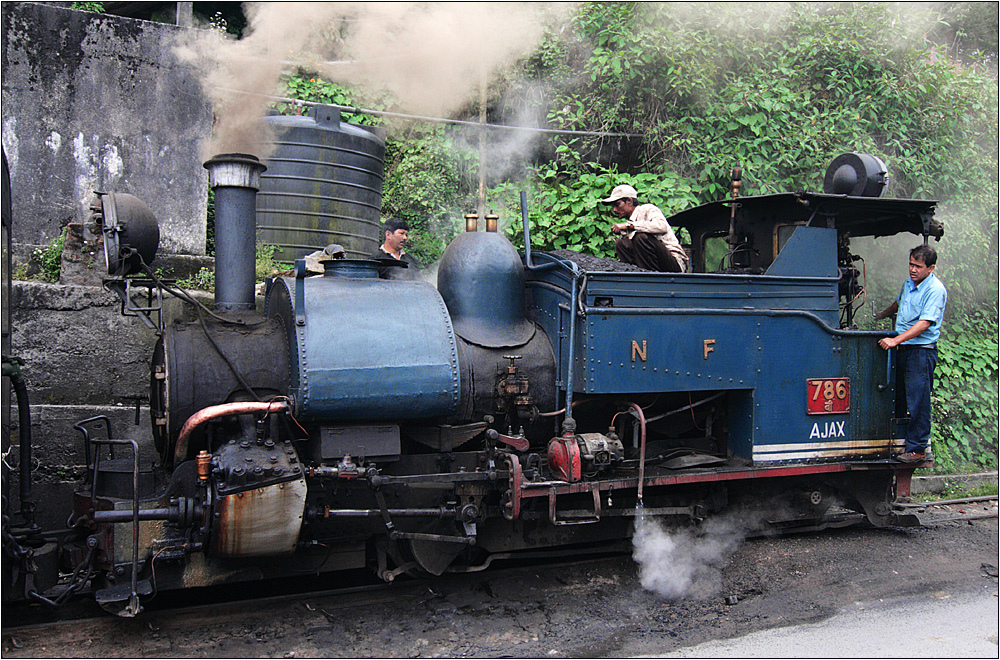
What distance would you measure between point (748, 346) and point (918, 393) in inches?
57.0

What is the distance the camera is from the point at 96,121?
6.50 metres

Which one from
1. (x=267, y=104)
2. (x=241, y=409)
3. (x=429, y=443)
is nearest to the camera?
(x=241, y=409)

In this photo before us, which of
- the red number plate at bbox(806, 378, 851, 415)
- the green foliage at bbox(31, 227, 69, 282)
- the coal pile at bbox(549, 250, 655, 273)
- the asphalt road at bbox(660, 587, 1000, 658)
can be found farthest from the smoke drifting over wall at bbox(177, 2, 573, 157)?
the asphalt road at bbox(660, 587, 1000, 658)

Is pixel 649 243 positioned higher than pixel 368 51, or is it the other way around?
pixel 368 51

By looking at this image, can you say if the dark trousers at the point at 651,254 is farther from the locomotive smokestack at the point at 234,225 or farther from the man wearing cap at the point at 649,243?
the locomotive smokestack at the point at 234,225

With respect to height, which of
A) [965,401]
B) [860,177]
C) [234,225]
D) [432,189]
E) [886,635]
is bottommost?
[886,635]

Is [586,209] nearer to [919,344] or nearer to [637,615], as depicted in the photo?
[919,344]

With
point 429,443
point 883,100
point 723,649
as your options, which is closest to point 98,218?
point 429,443

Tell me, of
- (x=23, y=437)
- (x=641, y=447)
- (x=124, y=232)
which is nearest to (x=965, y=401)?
(x=641, y=447)

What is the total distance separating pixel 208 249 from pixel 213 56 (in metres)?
2.60

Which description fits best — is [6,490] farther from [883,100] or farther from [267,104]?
[883,100]

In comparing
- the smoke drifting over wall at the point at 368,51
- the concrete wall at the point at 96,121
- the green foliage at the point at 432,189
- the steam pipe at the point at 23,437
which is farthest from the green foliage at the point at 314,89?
the steam pipe at the point at 23,437

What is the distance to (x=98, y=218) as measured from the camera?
13.9 feet

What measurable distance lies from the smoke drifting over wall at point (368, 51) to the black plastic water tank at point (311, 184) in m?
0.56
